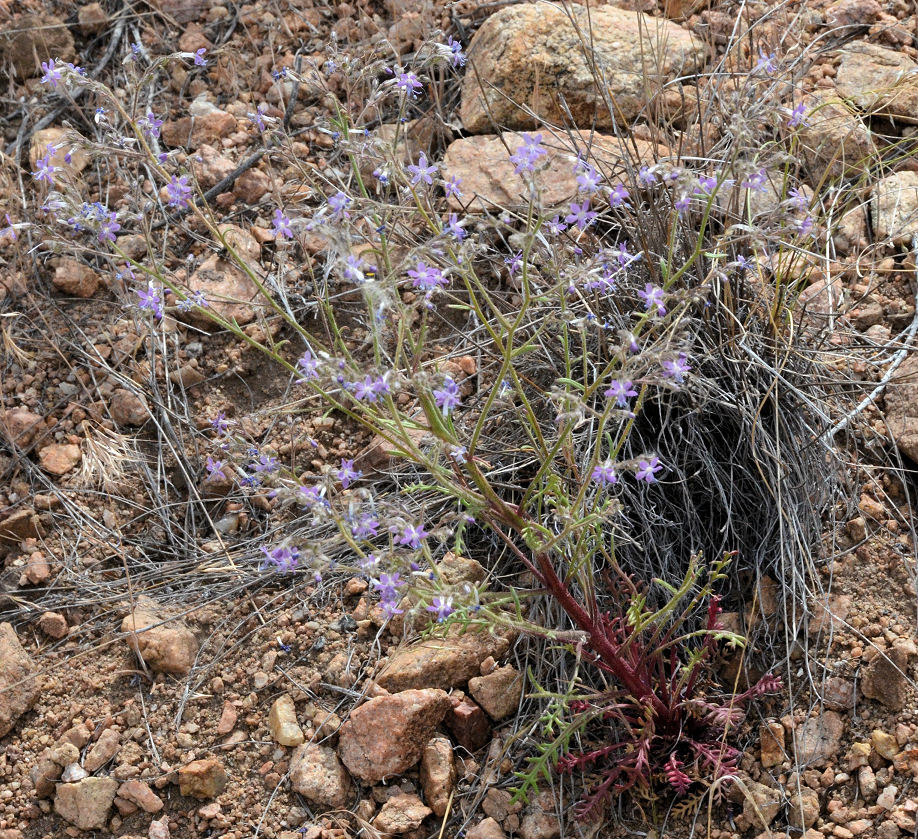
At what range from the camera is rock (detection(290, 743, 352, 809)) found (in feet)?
9.43

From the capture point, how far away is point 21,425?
12.4ft

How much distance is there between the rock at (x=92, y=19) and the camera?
489cm

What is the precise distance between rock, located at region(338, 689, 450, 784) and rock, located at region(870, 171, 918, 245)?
232cm

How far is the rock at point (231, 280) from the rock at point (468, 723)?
182cm

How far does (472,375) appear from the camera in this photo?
355cm

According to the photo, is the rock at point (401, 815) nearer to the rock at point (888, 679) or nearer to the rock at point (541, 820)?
the rock at point (541, 820)

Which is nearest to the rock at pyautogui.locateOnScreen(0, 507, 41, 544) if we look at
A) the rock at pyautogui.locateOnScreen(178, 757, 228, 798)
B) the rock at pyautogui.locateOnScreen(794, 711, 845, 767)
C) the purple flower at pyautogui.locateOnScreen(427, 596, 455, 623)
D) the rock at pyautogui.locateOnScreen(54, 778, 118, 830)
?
the rock at pyautogui.locateOnScreen(54, 778, 118, 830)

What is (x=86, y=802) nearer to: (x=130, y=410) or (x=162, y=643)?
(x=162, y=643)

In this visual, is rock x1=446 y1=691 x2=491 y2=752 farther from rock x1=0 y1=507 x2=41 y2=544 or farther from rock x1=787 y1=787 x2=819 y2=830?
rock x1=0 y1=507 x2=41 y2=544

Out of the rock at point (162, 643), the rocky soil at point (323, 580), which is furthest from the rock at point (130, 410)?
the rock at point (162, 643)

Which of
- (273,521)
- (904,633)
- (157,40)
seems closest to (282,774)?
(273,521)

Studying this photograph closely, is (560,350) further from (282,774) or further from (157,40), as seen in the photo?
(157,40)

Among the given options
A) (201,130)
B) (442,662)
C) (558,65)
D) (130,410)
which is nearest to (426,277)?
(442,662)

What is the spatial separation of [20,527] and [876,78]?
3778 millimetres
